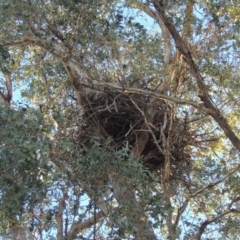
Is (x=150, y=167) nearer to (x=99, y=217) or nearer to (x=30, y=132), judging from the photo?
(x=99, y=217)

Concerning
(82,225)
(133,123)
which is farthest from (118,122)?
(82,225)

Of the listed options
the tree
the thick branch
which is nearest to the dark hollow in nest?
the tree

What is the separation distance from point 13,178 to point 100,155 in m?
0.86

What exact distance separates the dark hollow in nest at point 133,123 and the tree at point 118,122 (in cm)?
1

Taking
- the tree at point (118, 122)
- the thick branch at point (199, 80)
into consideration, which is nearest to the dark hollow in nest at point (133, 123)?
the tree at point (118, 122)

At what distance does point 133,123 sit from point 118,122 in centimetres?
18

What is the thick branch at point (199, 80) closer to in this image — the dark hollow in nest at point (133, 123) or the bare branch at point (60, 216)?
the dark hollow in nest at point (133, 123)

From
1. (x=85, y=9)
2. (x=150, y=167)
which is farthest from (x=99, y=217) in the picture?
(x=85, y=9)

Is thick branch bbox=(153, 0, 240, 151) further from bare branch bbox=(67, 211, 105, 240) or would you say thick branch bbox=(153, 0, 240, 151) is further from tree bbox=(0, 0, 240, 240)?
bare branch bbox=(67, 211, 105, 240)

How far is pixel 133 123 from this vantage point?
21.7ft

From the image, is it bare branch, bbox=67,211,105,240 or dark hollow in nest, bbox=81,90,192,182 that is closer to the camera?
bare branch, bbox=67,211,105,240

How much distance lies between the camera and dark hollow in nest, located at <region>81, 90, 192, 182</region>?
649 centimetres

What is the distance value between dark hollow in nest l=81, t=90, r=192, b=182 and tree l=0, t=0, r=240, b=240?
0.01 m

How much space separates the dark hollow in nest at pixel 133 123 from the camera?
6.49 m
